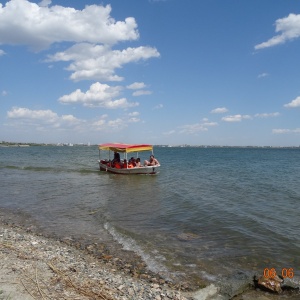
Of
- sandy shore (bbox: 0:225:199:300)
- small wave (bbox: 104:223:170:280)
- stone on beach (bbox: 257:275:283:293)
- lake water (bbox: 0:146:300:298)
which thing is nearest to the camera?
sandy shore (bbox: 0:225:199:300)

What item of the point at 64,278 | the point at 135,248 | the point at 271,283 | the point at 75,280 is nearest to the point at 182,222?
the point at 135,248

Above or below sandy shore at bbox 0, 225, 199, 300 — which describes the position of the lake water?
below

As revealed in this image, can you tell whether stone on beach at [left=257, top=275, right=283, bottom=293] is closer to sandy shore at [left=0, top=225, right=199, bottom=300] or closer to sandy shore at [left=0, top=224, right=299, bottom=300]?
sandy shore at [left=0, top=224, right=299, bottom=300]

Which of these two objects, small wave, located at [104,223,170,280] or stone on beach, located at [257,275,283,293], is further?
small wave, located at [104,223,170,280]

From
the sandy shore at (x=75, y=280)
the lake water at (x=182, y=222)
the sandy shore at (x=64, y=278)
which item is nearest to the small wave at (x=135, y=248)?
the lake water at (x=182, y=222)

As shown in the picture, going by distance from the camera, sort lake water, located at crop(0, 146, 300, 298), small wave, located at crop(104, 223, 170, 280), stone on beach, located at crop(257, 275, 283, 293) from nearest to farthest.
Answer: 1. stone on beach, located at crop(257, 275, 283, 293)
2. small wave, located at crop(104, 223, 170, 280)
3. lake water, located at crop(0, 146, 300, 298)

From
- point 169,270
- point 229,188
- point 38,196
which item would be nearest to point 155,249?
point 169,270

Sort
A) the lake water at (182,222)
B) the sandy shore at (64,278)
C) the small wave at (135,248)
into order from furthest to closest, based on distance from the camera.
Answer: the lake water at (182,222) → the small wave at (135,248) → the sandy shore at (64,278)

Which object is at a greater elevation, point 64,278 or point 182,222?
point 64,278

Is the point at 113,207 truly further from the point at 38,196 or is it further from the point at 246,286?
the point at 246,286

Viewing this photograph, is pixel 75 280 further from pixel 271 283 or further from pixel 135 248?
pixel 271 283

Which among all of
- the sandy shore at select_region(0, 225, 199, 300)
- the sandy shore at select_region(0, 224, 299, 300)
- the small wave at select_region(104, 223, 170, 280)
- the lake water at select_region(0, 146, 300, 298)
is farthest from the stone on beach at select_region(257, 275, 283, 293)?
the small wave at select_region(104, 223, 170, 280)

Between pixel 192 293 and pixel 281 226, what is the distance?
25.4ft

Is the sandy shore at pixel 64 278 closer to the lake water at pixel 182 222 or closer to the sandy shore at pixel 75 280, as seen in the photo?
the sandy shore at pixel 75 280
